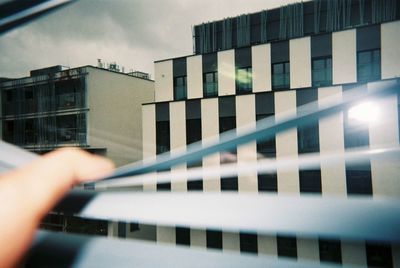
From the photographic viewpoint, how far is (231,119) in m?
9.84

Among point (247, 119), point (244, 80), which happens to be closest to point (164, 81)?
point (244, 80)

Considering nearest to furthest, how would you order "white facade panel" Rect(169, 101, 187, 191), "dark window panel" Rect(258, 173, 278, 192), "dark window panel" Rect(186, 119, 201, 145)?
1. "dark window panel" Rect(258, 173, 278, 192)
2. "dark window panel" Rect(186, 119, 201, 145)
3. "white facade panel" Rect(169, 101, 187, 191)

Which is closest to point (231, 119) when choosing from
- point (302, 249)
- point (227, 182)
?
point (227, 182)

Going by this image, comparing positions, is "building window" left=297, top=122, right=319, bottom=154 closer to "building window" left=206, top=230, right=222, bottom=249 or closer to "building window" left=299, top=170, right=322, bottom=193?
"building window" left=299, top=170, right=322, bottom=193

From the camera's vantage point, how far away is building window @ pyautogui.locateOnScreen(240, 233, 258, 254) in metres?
9.85

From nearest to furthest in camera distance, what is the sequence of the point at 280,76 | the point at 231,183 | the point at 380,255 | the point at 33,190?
the point at 33,190
the point at 380,255
the point at 280,76
the point at 231,183

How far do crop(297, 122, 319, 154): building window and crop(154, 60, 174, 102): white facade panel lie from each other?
5236 millimetres

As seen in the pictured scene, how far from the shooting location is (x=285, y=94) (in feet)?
29.2

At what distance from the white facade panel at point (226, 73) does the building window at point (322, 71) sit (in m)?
2.74

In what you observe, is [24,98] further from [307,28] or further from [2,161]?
[2,161]

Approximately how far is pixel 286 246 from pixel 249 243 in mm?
1293

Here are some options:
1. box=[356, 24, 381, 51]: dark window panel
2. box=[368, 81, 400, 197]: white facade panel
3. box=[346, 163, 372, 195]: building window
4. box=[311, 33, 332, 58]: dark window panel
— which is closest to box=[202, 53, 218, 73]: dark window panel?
box=[311, 33, 332, 58]: dark window panel

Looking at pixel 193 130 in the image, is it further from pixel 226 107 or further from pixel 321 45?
pixel 321 45

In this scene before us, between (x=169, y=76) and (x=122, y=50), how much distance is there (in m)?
10.3
